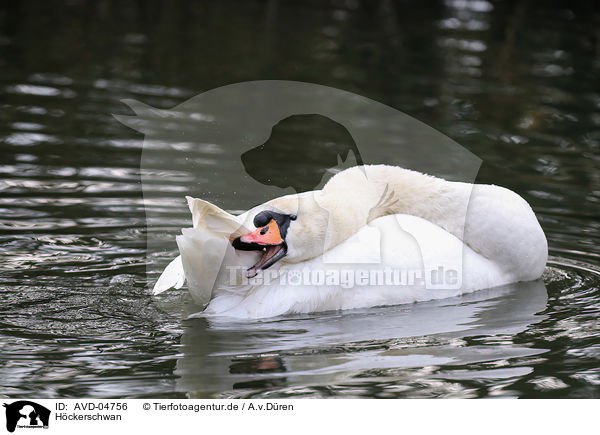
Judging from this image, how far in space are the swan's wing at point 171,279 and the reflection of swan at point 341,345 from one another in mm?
264

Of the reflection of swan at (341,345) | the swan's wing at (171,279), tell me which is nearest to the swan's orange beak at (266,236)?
the reflection of swan at (341,345)

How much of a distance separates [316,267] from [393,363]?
1039mm

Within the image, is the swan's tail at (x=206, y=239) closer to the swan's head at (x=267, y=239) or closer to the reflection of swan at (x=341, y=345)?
the swan's head at (x=267, y=239)

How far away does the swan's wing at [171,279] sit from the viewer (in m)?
6.54

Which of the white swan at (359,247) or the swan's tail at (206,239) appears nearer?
the swan's tail at (206,239)

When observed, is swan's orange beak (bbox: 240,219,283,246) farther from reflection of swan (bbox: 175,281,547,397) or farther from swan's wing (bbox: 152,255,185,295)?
swan's wing (bbox: 152,255,185,295)

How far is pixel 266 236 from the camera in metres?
6.22

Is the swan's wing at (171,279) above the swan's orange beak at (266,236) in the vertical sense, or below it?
below

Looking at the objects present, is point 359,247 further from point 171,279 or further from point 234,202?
point 234,202
